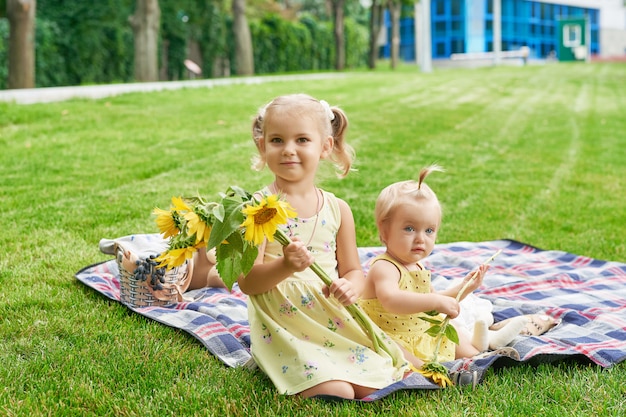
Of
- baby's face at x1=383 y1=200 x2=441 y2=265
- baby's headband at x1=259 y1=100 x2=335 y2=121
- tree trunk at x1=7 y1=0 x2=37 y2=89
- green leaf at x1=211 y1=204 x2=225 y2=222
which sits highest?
tree trunk at x1=7 y1=0 x2=37 y2=89

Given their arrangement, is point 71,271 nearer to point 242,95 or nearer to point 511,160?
point 511,160

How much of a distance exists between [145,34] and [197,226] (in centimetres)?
1551

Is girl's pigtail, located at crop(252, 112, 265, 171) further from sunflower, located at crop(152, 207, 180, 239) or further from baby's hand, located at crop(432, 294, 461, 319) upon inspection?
baby's hand, located at crop(432, 294, 461, 319)

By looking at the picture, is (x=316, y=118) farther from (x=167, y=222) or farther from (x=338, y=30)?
(x=338, y=30)

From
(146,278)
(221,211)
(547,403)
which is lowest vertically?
(547,403)

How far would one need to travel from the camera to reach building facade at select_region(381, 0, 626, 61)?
163 feet

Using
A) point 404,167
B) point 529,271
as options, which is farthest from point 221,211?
point 404,167

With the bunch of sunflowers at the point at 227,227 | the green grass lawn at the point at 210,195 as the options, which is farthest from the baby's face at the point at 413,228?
the bunch of sunflowers at the point at 227,227

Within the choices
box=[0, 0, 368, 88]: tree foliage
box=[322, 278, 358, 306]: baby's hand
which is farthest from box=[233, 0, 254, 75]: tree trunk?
box=[322, 278, 358, 306]: baby's hand

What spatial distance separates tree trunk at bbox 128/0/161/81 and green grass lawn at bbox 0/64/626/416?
3.45 meters

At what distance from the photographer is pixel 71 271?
410 centimetres

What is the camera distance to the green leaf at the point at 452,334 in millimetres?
2840

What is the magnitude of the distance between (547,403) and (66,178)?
16.2 feet

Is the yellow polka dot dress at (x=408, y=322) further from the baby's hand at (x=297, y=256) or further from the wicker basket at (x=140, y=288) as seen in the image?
the wicker basket at (x=140, y=288)
